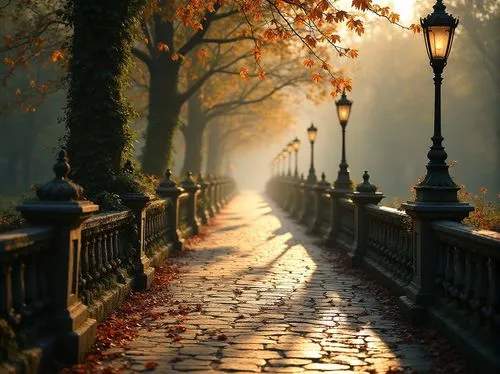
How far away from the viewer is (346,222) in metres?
16.9

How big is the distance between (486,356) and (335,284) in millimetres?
5851

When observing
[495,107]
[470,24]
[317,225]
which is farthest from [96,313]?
[495,107]

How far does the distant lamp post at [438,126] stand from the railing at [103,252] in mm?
4144

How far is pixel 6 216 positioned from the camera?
10664 mm

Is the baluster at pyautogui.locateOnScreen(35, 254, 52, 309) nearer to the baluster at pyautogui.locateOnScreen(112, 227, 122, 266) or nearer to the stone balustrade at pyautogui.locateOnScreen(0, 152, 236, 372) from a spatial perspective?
the stone balustrade at pyautogui.locateOnScreen(0, 152, 236, 372)

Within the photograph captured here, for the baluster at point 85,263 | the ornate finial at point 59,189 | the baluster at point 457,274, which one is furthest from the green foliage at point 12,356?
the baluster at point 457,274

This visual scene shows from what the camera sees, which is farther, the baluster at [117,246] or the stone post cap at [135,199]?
the stone post cap at [135,199]

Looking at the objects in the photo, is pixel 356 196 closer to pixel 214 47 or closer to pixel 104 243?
pixel 104 243

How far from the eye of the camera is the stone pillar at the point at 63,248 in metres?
6.34

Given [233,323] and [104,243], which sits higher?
[104,243]

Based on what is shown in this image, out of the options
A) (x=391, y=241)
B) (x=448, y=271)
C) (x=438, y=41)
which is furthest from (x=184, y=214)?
(x=448, y=271)

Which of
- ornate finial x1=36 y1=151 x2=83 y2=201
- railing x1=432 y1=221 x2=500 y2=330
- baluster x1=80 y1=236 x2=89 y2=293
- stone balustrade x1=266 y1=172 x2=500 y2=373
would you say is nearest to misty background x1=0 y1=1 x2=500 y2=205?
stone balustrade x1=266 y1=172 x2=500 y2=373

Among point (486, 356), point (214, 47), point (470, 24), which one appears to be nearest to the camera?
point (486, 356)

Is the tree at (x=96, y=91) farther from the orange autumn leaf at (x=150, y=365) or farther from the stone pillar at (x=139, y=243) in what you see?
the orange autumn leaf at (x=150, y=365)
